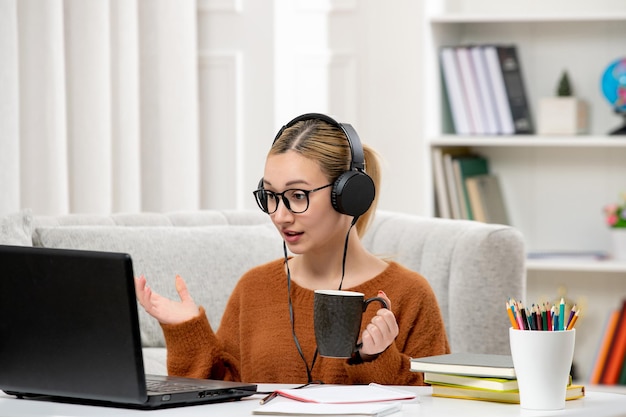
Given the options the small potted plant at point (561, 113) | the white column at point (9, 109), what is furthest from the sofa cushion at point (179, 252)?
the small potted plant at point (561, 113)

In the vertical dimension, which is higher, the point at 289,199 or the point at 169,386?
the point at 289,199

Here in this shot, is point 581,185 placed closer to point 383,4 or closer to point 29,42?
point 383,4

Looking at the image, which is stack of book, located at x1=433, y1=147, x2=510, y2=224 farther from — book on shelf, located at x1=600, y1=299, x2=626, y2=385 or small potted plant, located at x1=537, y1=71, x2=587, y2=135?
book on shelf, located at x1=600, y1=299, x2=626, y2=385

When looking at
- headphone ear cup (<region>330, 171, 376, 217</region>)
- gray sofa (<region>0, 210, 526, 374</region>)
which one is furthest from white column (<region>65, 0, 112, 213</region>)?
headphone ear cup (<region>330, 171, 376, 217</region>)

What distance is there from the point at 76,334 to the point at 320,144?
536mm

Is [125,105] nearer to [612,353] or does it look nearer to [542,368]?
[612,353]

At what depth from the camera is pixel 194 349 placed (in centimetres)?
156

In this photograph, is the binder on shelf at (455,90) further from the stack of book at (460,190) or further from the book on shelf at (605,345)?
the book on shelf at (605,345)

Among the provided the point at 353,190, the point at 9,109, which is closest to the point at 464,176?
the point at 9,109

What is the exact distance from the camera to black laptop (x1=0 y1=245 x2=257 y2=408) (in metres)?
1.19

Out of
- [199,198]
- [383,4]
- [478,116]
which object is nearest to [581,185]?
[478,116]

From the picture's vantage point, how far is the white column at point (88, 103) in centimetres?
285

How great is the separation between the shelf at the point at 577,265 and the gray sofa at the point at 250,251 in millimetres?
1131

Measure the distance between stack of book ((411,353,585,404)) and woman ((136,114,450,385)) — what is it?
0.40 feet
